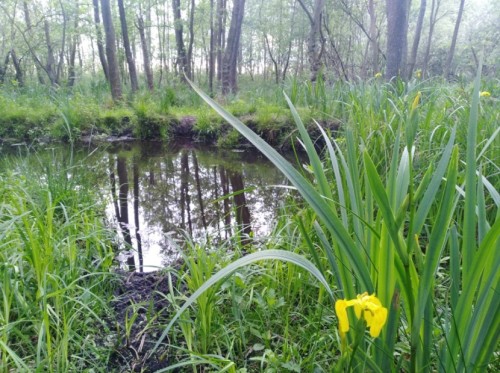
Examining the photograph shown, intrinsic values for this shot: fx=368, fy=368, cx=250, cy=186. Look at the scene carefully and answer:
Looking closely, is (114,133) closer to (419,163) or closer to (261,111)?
(261,111)

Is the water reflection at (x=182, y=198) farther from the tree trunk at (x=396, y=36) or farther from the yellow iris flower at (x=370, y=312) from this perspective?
the tree trunk at (x=396, y=36)

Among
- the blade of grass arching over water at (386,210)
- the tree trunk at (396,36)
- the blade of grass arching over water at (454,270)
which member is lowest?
the blade of grass arching over water at (454,270)

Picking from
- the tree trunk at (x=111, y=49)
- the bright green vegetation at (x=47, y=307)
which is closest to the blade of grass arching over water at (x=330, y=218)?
the bright green vegetation at (x=47, y=307)

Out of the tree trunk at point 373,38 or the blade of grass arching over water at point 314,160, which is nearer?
the blade of grass arching over water at point 314,160

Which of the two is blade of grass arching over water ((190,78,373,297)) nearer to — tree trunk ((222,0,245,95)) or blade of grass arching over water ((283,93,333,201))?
blade of grass arching over water ((283,93,333,201))

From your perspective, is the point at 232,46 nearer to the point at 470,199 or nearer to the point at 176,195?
the point at 176,195

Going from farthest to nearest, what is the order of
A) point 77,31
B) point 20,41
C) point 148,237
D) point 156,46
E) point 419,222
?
point 156,46 < point 20,41 < point 77,31 < point 148,237 < point 419,222

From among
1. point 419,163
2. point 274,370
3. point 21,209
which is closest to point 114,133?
point 21,209

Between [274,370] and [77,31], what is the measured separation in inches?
511

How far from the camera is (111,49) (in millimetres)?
8016

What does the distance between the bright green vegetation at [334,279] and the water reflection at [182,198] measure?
0.31 meters

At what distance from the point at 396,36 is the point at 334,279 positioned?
4.78 metres

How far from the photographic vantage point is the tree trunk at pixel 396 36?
4.84m

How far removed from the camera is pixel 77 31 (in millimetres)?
11508
